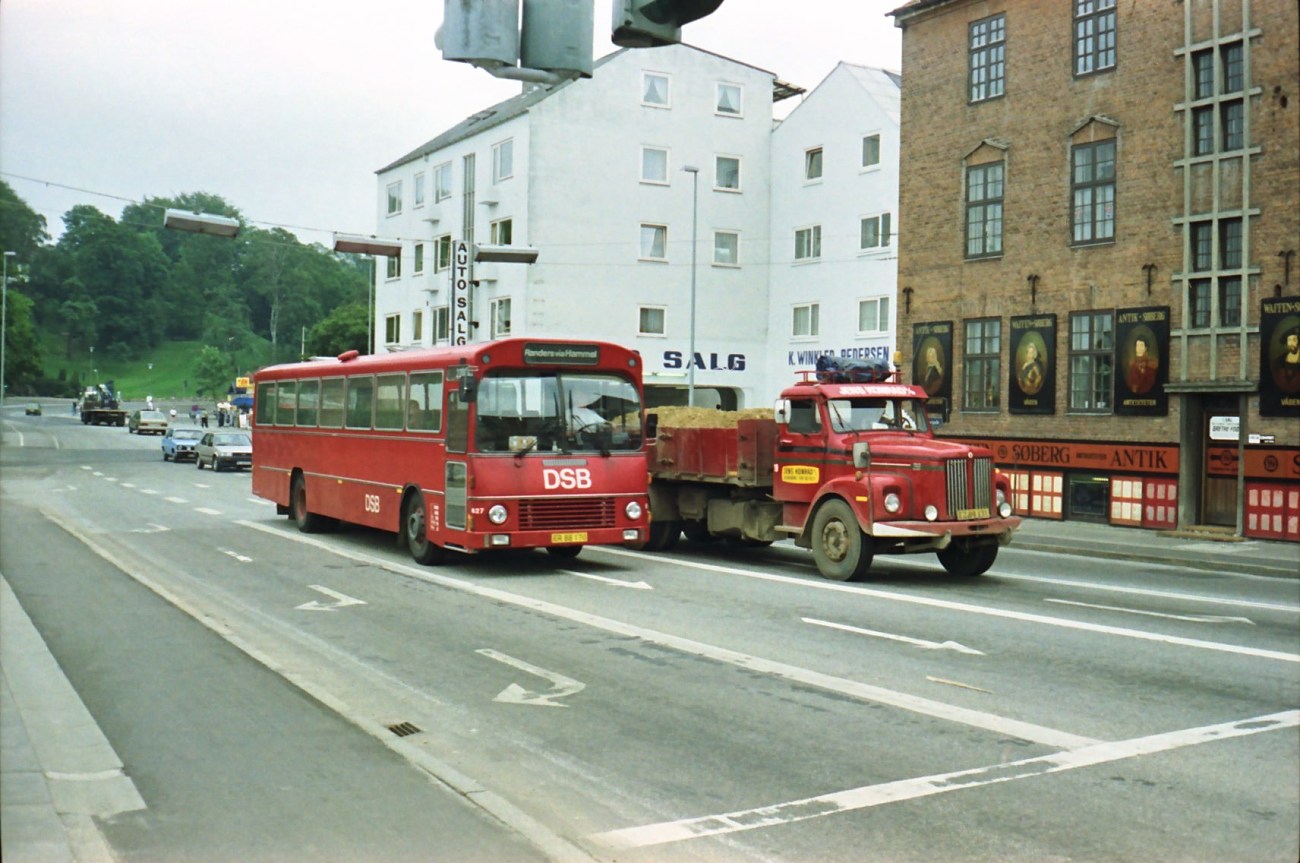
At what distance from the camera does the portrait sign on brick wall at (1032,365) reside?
2873cm

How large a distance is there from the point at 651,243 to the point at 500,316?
696 centimetres

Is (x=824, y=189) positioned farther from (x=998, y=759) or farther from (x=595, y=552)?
(x=998, y=759)

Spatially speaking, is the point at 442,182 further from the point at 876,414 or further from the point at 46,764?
the point at 46,764

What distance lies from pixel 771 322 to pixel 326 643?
145ft

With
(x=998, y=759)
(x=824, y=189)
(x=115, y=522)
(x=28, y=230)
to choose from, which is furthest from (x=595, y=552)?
(x=824, y=189)

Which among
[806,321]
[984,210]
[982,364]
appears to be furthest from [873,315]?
[982,364]

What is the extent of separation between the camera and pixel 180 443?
5425 cm

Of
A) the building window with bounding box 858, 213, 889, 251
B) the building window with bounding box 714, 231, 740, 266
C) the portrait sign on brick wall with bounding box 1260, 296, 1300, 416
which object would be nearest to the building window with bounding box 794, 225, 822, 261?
the building window with bounding box 858, 213, 889, 251

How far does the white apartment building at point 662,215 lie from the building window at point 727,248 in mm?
60

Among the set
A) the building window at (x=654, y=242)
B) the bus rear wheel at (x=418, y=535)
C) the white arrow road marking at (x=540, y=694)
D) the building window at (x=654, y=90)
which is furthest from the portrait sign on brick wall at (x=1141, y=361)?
the building window at (x=654, y=90)

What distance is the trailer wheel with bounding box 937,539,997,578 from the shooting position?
16.6 meters

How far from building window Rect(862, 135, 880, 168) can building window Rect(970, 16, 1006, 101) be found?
52.0 ft

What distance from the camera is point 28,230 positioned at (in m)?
3.56

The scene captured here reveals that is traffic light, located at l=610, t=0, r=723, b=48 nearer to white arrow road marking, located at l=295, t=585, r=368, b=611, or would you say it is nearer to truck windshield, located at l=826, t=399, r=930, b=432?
white arrow road marking, located at l=295, t=585, r=368, b=611
